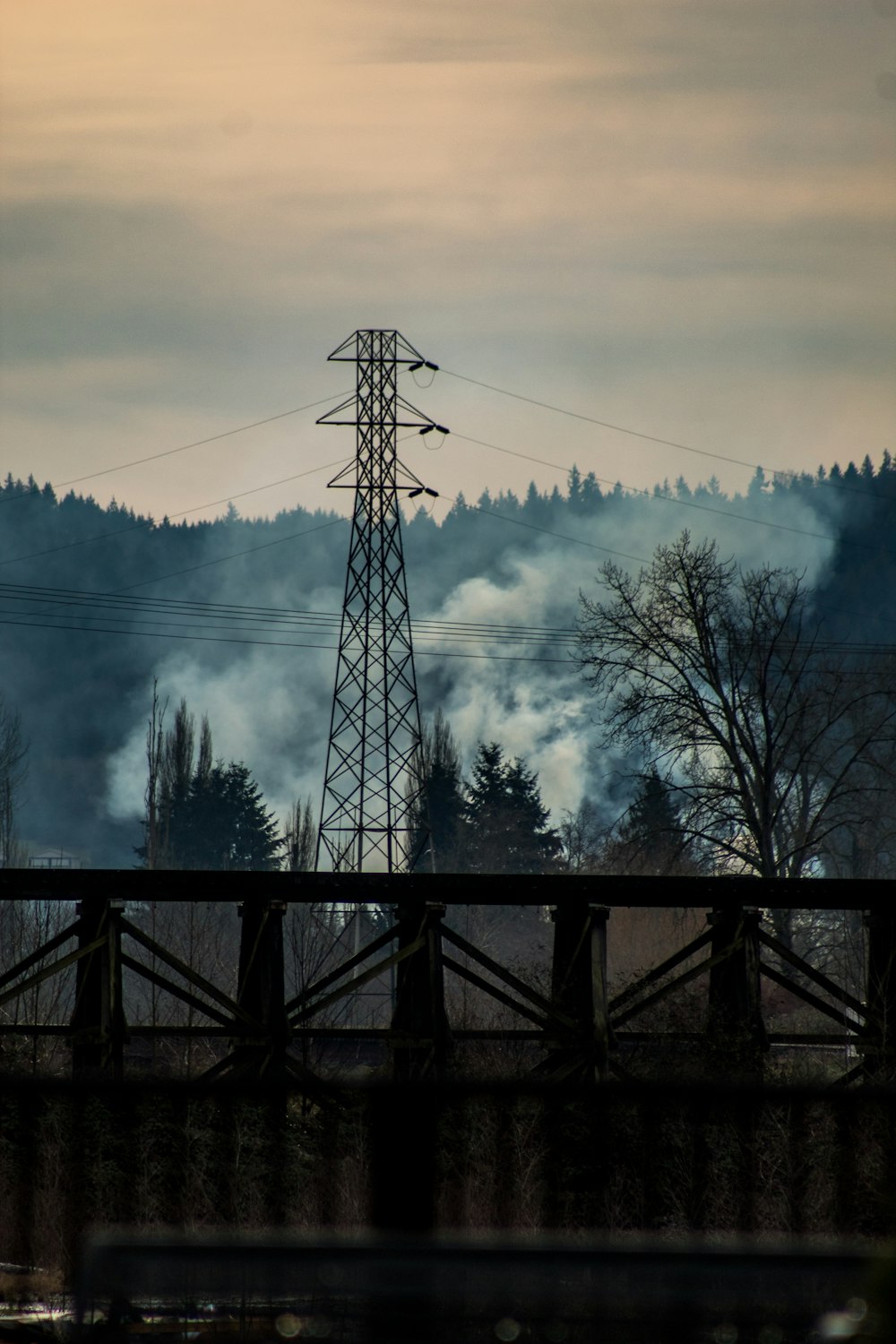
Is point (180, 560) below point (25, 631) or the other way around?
the other way around

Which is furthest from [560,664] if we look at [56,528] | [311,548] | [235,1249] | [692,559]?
[235,1249]

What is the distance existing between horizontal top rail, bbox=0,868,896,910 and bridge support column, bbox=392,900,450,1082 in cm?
14

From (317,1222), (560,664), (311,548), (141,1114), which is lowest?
(317,1222)

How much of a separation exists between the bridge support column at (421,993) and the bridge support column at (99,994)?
179 centimetres

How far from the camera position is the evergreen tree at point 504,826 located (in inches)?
2621

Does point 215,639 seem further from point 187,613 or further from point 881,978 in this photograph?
point 881,978

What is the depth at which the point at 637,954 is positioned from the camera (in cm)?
4488

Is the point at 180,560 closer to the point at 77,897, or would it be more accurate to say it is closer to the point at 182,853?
the point at 182,853

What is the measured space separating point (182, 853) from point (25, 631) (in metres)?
69.4

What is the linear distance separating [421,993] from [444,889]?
0.73 meters

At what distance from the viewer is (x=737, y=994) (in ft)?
33.3

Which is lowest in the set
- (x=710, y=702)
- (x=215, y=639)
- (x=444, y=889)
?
(x=444, y=889)

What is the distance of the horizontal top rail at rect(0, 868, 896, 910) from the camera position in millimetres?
9383

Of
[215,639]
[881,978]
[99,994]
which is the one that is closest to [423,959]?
[99,994]
